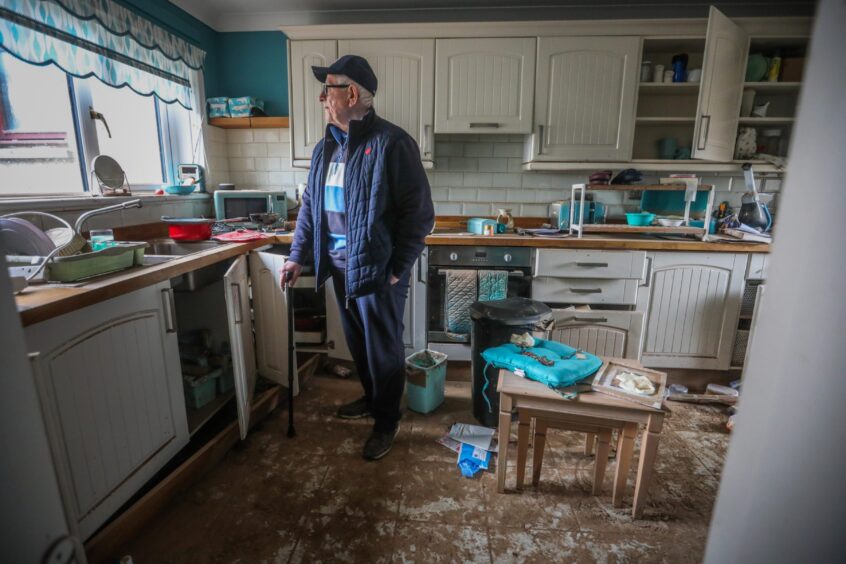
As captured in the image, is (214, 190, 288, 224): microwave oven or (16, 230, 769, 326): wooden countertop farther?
(214, 190, 288, 224): microwave oven

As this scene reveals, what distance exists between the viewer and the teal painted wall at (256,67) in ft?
10.2

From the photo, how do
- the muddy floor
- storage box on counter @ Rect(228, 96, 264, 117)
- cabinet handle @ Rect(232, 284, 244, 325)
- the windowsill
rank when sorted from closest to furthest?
the muddy floor, the windowsill, cabinet handle @ Rect(232, 284, 244, 325), storage box on counter @ Rect(228, 96, 264, 117)

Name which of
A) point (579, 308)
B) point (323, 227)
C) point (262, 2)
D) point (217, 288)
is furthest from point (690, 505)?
point (262, 2)

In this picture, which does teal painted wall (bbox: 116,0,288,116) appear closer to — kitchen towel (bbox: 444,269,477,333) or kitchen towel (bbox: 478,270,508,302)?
kitchen towel (bbox: 444,269,477,333)

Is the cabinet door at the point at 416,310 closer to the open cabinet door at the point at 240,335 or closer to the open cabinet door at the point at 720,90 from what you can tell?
the open cabinet door at the point at 240,335

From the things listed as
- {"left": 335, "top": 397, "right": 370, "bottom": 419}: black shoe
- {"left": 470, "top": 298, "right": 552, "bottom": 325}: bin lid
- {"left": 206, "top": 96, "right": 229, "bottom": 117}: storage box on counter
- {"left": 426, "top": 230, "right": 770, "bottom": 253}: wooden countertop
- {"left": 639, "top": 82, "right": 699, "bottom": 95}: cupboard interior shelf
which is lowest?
{"left": 335, "top": 397, "right": 370, "bottom": 419}: black shoe

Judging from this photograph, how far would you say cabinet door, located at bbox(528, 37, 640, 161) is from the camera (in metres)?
2.58

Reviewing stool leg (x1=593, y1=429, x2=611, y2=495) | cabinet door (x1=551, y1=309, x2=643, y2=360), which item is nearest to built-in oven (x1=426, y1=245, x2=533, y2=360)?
cabinet door (x1=551, y1=309, x2=643, y2=360)

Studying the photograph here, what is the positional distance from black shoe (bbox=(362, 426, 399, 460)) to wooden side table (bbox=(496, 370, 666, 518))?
53 cm

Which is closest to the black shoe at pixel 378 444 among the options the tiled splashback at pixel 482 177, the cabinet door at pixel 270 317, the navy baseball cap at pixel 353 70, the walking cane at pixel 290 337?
the walking cane at pixel 290 337

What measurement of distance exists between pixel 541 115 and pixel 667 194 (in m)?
1.00

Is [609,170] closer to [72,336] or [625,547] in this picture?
[625,547]

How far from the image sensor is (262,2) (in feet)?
9.45

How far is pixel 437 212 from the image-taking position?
314cm
